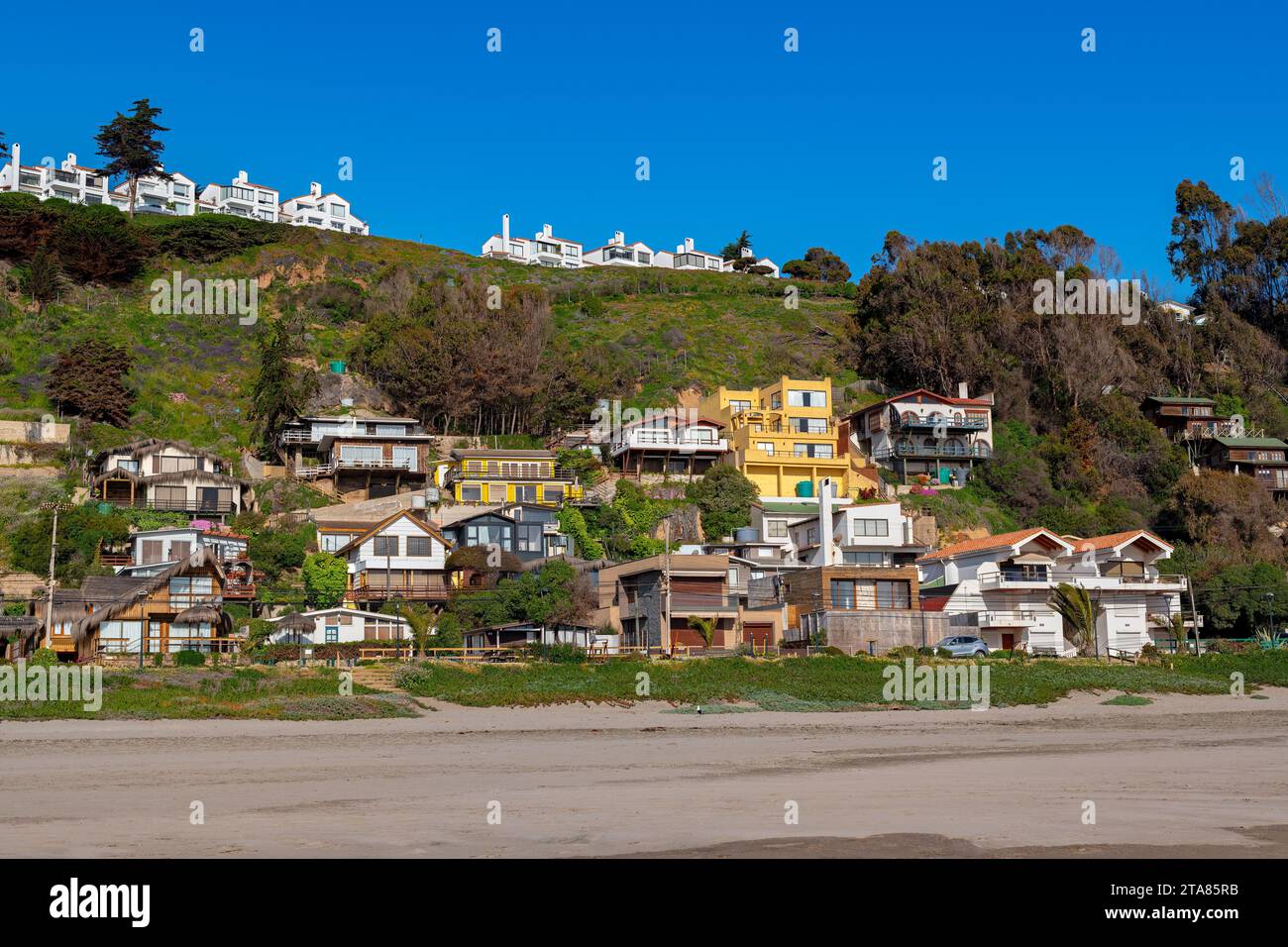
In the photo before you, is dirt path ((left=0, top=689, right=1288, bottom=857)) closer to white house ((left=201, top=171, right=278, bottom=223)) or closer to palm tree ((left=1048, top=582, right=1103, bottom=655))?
palm tree ((left=1048, top=582, right=1103, bottom=655))

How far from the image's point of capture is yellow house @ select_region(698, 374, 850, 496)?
69312mm

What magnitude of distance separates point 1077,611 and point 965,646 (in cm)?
816

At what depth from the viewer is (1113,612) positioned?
52719 millimetres

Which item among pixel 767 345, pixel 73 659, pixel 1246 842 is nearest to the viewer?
pixel 1246 842

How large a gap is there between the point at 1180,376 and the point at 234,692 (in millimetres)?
76939

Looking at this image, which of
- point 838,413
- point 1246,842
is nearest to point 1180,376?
point 838,413

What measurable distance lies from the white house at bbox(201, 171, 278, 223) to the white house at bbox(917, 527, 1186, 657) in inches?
4267

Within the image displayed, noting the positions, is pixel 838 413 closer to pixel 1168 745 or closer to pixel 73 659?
pixel 73 659

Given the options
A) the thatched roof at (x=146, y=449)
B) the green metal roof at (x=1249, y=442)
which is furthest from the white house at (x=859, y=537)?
the thatched roof at (x=146, y=449)

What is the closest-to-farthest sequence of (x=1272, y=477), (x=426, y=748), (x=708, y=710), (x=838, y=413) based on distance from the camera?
1. (x=426, y=748)
2. (x=708, y=710)
3. (x=1272, y=477)
4. (x=838, y=413)

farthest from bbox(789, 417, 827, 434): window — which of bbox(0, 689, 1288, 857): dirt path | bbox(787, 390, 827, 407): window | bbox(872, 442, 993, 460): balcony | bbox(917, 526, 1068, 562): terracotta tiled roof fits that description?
bbox(0, 689, 1288, 857): dirt path

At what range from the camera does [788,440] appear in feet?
232

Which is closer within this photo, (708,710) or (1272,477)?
(708,710)

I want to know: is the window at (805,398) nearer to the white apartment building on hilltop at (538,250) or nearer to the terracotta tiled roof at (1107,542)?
the terracotta tiled roof at (1107,542)
